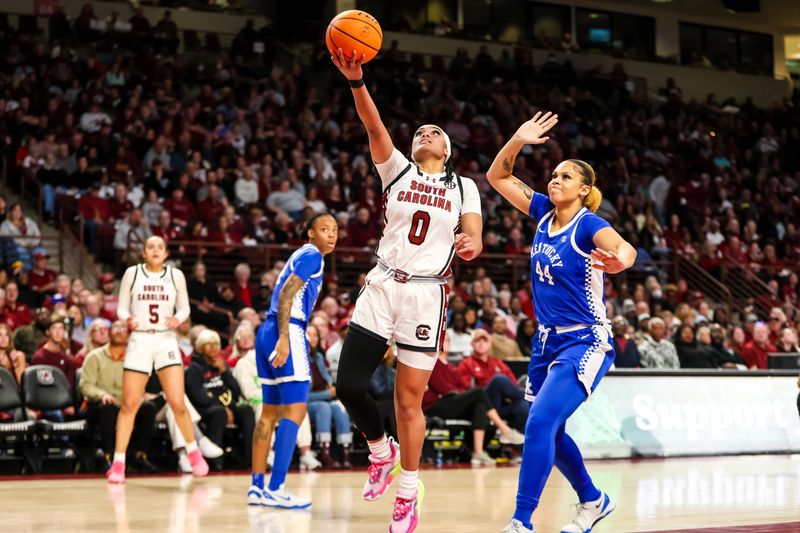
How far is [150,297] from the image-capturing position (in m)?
10.2

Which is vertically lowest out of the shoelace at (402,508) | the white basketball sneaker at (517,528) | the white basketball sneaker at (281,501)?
the white basketball sneaker at (281,501)

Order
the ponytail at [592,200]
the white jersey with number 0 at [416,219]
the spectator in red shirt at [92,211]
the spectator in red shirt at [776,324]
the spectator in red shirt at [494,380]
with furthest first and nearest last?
1. the spectator in red shirt at [776,324]
2. the spectator in red shirt at [92,211]
3. the spectator in red shirt at [494,380]
4. the ponytail at [592,200]
5. the white jersey with number 0 at [416,219]

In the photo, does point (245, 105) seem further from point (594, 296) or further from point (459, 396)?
point (594, 296)

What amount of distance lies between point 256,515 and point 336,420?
5.00 metres

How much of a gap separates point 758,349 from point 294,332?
11013 mm

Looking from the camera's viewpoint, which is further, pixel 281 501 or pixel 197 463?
pixel 197 463

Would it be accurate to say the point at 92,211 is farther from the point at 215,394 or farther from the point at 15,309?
the point at 215,394

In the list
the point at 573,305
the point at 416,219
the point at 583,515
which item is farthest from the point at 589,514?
the point at 416,219

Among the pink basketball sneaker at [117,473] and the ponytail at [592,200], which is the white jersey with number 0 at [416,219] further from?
the pink basketball sneaker at [117,473]

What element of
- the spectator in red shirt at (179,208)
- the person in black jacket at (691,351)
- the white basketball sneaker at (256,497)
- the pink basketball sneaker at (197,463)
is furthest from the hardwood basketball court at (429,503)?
the spectator in red shirt at (179,208)

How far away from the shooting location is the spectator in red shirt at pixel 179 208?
17.6 meters

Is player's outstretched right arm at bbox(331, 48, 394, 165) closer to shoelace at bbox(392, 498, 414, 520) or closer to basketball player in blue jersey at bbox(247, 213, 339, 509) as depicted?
shoelace at bbox(392, 498, 414, 520)

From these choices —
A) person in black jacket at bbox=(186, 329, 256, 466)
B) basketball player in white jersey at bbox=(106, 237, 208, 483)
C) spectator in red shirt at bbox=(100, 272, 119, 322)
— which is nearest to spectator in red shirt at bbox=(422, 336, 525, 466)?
person in black jacket at bbox=(186, 329, 256, 466)

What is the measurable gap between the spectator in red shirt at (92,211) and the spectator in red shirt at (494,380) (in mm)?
6551
